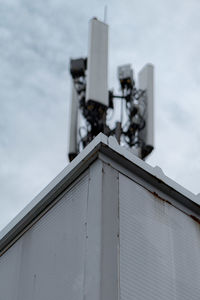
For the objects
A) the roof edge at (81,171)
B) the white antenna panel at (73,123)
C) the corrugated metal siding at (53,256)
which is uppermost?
the white antenna panel at (73,123)

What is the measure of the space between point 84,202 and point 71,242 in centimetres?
40

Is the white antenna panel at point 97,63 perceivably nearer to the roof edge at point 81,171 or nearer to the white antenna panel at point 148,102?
the white antenna panel at point 148,102

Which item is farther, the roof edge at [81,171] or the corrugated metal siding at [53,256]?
the roof edge at [81,171]

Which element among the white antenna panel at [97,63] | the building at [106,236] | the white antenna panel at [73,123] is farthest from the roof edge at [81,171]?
the white antenna panel at [73,123]

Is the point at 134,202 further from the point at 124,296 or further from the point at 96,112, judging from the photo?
the point at 96,112

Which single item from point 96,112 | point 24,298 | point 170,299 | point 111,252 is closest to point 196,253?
point 170,299

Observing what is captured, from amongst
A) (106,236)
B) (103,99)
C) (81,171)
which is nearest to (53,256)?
(106,236)

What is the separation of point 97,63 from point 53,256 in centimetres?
1045

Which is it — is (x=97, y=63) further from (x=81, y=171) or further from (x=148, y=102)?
(x=81, y=171)

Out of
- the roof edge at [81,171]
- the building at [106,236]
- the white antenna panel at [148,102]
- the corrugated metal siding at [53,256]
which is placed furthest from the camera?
the white antenna panel at [148,102]

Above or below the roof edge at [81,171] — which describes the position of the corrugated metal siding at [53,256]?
below

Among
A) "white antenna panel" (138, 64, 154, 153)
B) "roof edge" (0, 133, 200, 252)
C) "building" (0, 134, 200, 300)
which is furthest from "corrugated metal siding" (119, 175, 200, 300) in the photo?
"white antenna panel" (138, 64, 154, 153)

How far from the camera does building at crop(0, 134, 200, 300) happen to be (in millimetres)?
5051

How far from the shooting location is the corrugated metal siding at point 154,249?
5.15m
